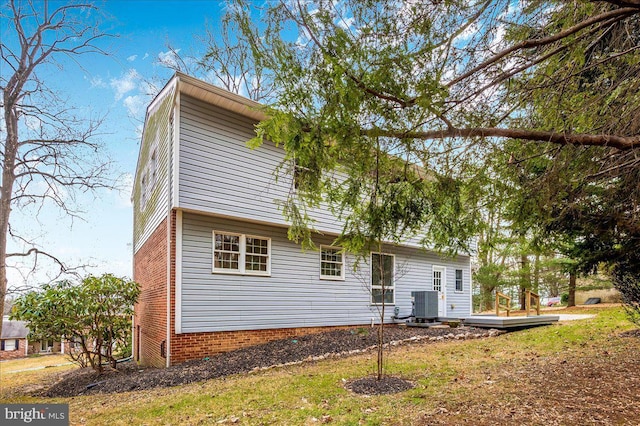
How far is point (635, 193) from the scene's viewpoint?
17.9ft

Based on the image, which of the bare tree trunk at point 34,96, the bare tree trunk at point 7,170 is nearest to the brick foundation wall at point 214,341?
the bare tree trunk at point 34,96

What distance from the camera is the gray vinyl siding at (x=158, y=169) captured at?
378 inches

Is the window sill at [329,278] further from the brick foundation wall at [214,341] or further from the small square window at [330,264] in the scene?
the brick foundation wall at [214,341]

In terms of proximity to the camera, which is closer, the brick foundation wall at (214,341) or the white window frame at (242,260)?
the brick foundation wall at (214,341)

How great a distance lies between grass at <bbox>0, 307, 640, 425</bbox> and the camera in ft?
15.4

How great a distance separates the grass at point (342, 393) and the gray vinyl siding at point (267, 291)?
1.93 m

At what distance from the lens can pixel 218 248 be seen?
32.1 feet

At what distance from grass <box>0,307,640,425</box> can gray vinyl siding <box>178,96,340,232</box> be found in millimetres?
4052

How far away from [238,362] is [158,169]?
18.7ft

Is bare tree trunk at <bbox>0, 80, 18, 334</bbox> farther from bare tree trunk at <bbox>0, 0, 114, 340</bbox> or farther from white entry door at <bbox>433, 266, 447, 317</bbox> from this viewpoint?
white entry door at <bbox>433, 266, 447, 317</bbox>

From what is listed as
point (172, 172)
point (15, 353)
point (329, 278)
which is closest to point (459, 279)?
point (329, 278)

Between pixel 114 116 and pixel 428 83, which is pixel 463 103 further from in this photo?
pixel 114 116

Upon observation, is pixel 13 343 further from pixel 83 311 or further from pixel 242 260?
pixel 242 260

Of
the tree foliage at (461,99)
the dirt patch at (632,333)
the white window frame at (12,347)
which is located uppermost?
the tree foliage at (461,99)
